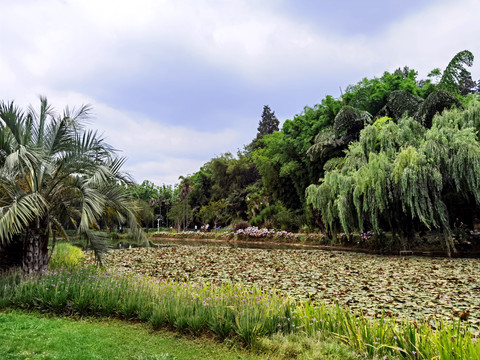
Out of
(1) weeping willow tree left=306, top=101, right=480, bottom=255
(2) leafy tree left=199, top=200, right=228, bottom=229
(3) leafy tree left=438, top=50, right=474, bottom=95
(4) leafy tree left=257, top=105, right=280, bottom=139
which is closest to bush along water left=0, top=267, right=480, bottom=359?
(1) weeping willow tree left=306, top=101, right=480, bottom=255

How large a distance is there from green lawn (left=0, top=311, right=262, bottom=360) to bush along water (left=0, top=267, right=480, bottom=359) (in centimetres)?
23

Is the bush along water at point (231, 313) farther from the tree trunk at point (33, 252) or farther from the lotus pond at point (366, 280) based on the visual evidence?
the lotus pond at point (366, 280)

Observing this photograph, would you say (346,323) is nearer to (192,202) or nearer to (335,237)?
(335,237)

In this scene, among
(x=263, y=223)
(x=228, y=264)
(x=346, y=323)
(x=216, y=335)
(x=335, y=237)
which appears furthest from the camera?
(x=263, y=223)

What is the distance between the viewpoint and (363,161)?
41.2 ft

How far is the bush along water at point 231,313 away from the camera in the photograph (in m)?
2.89

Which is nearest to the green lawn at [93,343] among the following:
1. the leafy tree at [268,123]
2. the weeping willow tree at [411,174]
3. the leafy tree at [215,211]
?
the weeping willow tree at [411,174]

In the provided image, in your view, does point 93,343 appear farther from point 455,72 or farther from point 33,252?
point 455,72

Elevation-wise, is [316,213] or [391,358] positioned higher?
[316,213]

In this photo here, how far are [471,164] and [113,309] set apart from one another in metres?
10.5

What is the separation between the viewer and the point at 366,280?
21.8 feet

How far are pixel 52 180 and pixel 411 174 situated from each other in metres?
9.88

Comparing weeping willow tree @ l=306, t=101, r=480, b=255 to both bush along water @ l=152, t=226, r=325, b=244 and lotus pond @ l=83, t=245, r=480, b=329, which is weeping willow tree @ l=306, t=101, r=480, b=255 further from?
bush along water @ l=152, t=226, r=325, b=244

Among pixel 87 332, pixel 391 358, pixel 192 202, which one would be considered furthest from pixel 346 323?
pixel 192 202
